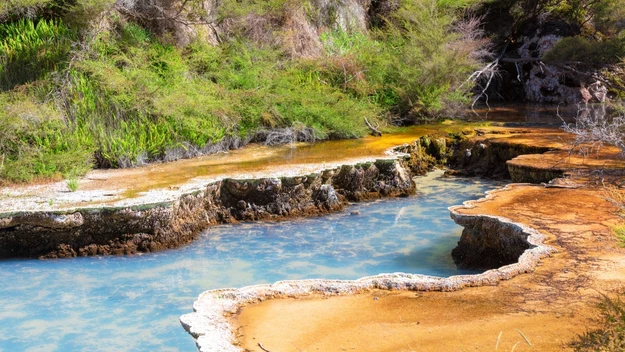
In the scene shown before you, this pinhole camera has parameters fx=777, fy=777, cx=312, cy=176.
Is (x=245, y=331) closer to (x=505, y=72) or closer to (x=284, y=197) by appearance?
(x=284, y=197)

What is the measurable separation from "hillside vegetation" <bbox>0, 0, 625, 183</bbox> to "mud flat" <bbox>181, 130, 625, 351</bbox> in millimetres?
5049

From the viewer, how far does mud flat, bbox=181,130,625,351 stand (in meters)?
4.41

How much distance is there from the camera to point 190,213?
8578 millimetres

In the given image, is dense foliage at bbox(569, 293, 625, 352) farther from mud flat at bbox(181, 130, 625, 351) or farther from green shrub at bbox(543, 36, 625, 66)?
green shrub at bbox(543, 36, 625, 66)

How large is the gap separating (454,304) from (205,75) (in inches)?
325

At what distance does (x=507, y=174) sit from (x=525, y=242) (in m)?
4.79

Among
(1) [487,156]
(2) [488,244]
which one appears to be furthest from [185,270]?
(1) [487,156]

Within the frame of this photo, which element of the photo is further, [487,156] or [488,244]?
[487,156]

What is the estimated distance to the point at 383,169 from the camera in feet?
33.6

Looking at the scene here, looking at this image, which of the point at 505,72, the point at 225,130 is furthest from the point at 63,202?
the point at 505,72

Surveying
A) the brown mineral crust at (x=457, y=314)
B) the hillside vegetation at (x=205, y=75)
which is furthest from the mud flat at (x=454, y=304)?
the hillside vegetation at (x=205, y=75)

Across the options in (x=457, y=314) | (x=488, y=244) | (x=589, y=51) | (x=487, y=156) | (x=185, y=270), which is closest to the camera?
(x=457, y=314)

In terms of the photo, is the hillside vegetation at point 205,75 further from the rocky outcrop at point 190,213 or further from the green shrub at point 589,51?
the rocky outcrop at point 190,213

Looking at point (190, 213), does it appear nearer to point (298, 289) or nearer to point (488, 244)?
point (488, 244)
